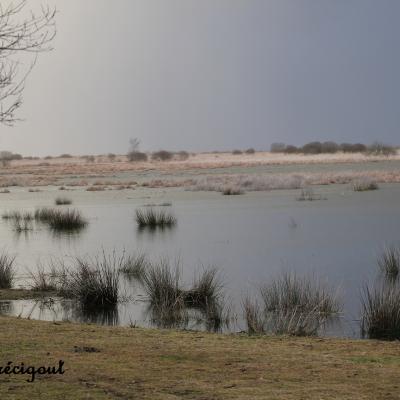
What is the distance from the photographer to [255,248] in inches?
765

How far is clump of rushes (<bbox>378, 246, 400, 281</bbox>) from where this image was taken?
14164 millimetres

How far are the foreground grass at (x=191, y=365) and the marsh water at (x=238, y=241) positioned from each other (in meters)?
1.78

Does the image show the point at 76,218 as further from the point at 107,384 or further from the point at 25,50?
the point at 107,384

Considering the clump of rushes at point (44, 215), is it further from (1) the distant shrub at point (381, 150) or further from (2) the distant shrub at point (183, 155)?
(2) the distant shrub at point (183, 155)

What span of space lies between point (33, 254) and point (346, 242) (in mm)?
8508

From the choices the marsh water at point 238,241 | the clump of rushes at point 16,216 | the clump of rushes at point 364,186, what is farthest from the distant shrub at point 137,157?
the clump of rushes at point 16,216

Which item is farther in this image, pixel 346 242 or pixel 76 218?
pixel 76 218

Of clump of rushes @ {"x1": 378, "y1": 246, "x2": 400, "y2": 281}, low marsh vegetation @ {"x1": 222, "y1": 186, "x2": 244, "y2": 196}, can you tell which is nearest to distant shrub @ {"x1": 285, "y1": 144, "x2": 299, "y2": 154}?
low marsh vegetation @ {"x1": 222, "y1": 186, "x2": 244, "y2": 196}

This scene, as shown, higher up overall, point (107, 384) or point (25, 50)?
point (25, 50)

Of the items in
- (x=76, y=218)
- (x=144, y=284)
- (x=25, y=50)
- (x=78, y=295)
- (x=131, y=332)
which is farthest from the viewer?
(x=76, y=218)

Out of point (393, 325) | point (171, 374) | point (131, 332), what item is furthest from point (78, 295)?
point (171, 374)

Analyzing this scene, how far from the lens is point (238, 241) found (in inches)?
832

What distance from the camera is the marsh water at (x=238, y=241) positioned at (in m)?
12.3

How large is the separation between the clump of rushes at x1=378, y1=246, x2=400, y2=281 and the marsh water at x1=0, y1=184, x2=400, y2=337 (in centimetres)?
26
